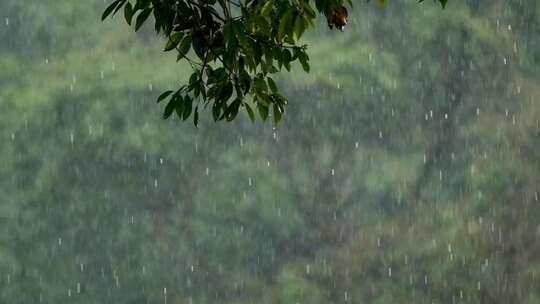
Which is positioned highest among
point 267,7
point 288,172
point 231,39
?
point 267,7

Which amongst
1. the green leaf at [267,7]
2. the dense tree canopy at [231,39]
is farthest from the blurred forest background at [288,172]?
the green leaf at [267,7]

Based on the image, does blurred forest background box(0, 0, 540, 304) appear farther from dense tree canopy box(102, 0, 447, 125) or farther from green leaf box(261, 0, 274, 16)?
green leaf box(261, 0, 274, 16)

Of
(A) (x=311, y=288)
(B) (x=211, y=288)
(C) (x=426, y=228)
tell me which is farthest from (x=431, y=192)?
(B) (x=211, y=288)

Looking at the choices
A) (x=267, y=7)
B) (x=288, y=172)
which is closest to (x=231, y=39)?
(x=267, y=7)

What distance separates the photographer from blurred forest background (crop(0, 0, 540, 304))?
78.0 feet

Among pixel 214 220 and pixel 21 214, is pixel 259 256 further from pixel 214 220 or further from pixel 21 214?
pixel 21 214

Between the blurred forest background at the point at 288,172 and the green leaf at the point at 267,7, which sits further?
the blurred forest background at the point at 288,172

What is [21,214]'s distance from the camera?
23609mm

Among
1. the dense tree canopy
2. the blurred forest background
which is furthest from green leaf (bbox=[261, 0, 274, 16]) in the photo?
the blurred forest background

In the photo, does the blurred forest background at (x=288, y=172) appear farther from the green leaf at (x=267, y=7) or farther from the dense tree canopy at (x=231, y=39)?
the green leaf at (x=267, y=7)

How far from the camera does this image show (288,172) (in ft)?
81.3

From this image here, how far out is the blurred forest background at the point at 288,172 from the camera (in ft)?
78.0

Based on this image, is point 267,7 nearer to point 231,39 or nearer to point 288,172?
point 231,39

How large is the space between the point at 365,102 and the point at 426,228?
2.94 meters
